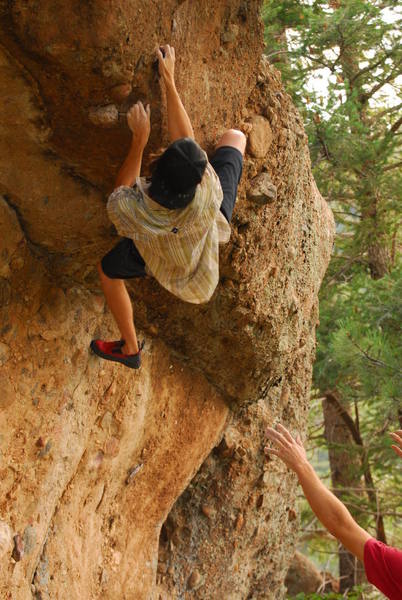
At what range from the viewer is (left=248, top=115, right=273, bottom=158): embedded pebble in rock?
4.33 m

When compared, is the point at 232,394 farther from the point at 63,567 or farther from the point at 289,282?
the point at 63,567

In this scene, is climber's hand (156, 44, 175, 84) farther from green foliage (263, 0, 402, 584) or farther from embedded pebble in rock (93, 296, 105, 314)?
green foliage (263, 0, 402, 584)

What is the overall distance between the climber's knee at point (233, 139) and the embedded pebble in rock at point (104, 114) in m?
0.76

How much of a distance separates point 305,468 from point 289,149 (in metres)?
2.51

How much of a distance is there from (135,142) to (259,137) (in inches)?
51.5

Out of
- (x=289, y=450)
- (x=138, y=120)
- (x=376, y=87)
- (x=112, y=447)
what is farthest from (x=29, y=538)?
(x=376, y=87)

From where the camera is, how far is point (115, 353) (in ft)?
13.6

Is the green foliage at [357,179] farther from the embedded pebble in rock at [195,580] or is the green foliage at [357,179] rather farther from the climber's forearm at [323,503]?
the climber's forearm at [323,503]

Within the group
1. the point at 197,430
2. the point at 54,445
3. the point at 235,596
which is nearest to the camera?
the point at 54,445

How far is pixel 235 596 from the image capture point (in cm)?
608

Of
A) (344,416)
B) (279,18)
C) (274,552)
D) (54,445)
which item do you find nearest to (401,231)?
(344,416)

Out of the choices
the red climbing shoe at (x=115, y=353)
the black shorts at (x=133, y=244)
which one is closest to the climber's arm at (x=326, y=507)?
the red climbing shoe at (x=115, y=353)

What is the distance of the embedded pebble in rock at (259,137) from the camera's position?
170 inches

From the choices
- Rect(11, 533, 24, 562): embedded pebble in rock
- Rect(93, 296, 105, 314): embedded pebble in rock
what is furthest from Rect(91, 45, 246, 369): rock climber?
Rect(11, 533, 24, 562): embedded pebble in rock
